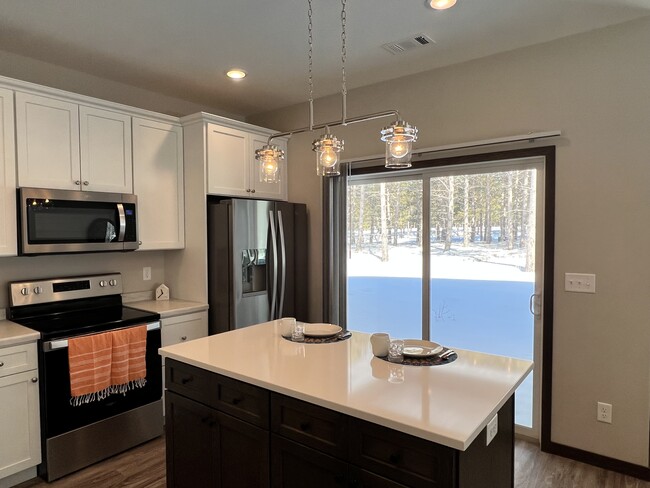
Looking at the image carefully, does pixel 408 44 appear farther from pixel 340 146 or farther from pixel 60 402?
pixel 60 402

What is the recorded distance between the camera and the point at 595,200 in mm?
2699

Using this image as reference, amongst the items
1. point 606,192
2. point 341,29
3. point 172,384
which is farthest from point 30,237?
point 606,192

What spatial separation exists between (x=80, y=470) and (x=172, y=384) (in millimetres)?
1194

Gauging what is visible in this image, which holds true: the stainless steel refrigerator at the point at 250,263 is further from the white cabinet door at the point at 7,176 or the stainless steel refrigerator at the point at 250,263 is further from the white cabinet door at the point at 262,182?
the white cabinet door at the point at 7,176

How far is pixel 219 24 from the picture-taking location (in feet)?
8.44

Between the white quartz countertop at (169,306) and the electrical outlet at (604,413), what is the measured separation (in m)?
2.82

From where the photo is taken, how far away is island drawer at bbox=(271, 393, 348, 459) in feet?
4.92

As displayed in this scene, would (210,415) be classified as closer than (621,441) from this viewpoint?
Yes

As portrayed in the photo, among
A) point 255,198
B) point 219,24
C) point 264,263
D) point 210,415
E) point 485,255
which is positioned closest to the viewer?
point 210,415

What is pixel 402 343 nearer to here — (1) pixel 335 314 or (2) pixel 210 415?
(2) pixel 210 415

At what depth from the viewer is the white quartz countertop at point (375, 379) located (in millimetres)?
1343

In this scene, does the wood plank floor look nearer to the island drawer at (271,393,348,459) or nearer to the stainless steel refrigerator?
the stainless steel refrigerator

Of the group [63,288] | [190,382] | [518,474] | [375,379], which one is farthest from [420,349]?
[63,288]

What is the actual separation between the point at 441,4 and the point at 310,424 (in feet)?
7.21
